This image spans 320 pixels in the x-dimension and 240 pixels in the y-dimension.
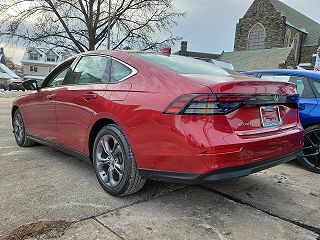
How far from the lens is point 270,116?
3.27 meters

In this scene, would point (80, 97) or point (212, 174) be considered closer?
point (212, 174)

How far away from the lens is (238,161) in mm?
2885

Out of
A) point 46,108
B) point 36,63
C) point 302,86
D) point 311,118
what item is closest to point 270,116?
point 311,118

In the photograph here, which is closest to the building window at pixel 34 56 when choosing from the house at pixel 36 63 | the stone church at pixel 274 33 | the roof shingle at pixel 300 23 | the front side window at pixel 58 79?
the house at pixel 36 63

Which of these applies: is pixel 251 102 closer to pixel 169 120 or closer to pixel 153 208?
pixel 169 120

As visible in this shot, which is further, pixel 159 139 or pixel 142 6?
pixel 142 6

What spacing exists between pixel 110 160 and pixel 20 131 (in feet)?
9.14

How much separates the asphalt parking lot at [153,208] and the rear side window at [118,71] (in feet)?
3.97

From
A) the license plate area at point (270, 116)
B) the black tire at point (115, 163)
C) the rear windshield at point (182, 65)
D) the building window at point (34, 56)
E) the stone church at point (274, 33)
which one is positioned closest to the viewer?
the license plate area at point (270, 116)

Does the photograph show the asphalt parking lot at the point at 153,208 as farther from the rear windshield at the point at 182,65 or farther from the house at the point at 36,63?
the house at the point at 36,63

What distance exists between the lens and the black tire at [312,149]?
495 centimetres

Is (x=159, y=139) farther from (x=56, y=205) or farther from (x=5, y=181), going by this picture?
(x=5, y=181)

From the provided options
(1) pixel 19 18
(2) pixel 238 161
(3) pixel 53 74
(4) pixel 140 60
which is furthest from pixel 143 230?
(1) pixel 19 18

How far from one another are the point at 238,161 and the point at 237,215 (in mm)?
661
